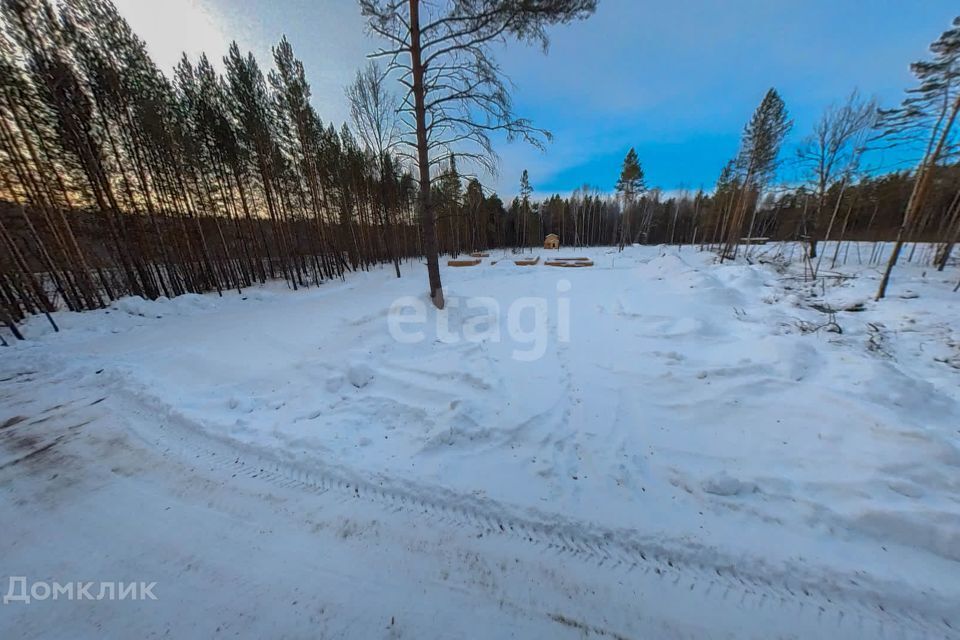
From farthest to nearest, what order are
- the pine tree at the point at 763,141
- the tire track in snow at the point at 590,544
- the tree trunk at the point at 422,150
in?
the pine tree at the point at 763,141 < the tree trunk at the point at 422,150 < the tire track in snow at the point at 590,544

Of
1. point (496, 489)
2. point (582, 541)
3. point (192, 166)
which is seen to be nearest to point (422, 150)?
point (496, 489)

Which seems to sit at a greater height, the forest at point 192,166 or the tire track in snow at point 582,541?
the forest at point 192,166

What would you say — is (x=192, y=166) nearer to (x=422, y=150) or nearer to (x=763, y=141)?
(x=422, y=150)

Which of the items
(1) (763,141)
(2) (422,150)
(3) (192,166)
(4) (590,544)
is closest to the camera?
(4) (590,544)

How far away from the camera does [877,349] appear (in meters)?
4.62

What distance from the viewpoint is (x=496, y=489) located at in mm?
2516

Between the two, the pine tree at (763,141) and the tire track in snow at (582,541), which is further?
the pine tree at (763,141)

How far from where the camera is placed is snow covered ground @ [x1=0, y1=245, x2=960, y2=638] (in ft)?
5.62

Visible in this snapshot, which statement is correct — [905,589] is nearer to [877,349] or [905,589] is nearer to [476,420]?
[476,420]

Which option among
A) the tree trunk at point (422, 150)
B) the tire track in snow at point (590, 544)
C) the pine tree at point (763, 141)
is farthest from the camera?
the pine tree at point (763, 141)

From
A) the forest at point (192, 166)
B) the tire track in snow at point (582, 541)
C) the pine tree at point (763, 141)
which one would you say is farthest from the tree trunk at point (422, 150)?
the pine tree at point (763, 141)

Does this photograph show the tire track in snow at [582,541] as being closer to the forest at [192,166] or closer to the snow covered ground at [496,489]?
the snow covered ground at [496,489]

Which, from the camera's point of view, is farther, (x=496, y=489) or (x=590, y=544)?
(x=496, y=489)

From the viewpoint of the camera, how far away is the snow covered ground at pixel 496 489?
1713 mm
